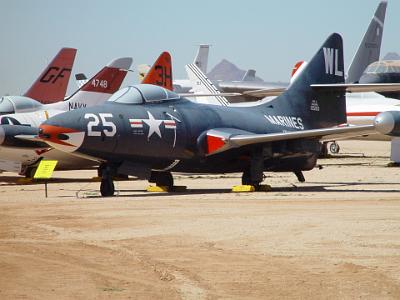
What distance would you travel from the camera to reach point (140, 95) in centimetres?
2056

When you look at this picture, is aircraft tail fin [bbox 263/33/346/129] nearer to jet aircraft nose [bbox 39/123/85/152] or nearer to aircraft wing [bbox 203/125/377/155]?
aircraft wing [bbox 203/125/377/155]

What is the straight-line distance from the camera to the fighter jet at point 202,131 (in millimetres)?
19344

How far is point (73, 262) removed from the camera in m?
9.47

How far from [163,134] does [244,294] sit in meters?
12.6

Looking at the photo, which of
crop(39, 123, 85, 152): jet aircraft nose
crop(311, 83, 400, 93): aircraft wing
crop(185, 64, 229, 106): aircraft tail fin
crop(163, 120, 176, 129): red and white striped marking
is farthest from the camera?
crop(185, 64, 229, 106): aircraft tail fin

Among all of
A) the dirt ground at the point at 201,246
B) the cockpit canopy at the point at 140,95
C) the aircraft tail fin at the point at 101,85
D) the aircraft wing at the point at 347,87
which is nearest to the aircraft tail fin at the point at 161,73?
the aircraft tail fin at the point at 101,85

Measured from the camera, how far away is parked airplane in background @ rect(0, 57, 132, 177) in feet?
82.8

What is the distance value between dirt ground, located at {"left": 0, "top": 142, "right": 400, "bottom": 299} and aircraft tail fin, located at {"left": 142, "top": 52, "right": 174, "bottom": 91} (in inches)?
329

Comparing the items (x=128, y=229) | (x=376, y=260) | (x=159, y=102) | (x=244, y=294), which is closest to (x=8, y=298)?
(x=244, y=294)

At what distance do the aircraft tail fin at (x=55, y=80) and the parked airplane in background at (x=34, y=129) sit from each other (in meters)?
6.68

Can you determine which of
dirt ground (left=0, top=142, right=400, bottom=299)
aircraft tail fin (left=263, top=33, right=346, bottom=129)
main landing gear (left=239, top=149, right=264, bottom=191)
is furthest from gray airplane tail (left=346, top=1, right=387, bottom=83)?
dirt ground (left=0, top=142, right=400, bottom=299)

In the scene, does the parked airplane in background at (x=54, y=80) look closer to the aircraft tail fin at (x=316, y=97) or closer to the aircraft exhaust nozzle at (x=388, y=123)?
the aircraft tail fin at (x=316, y=97)

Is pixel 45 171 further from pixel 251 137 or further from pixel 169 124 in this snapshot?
pixel 251 137

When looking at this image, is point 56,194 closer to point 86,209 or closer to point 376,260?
point 86,209
